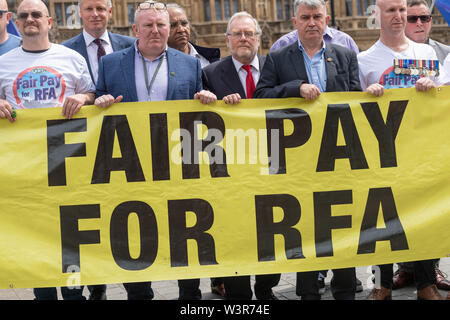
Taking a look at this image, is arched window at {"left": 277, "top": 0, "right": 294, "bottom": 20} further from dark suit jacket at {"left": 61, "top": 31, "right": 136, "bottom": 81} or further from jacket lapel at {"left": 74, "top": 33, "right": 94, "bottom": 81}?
jacket lapel at {"left": 74, "top": 33, "right": 94, "bottom": 81}

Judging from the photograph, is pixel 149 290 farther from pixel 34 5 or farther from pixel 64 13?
pixel 64 13

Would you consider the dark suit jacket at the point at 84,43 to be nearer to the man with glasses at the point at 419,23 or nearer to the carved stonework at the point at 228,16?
Answer: the man with glasses at the point at 419,23

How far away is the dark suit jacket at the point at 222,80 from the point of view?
4.93 meters

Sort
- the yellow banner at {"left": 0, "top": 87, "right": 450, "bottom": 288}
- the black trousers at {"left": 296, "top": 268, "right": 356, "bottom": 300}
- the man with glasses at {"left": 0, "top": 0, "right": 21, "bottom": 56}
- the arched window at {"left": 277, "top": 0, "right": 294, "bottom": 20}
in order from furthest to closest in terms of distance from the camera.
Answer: the arched window at {"left": 277, "top": 0, "right": 294, "bottom": 20} < the man with glasses at {"left": 0, "top": 0, "right": 21, "bottom": 56} < the black trousers at {"left": 296, "top": 268, "right": 356, "bottom": 300} < the yellow banner at {"left": 0, "top": 87, "right": 450, "bottom": 288}

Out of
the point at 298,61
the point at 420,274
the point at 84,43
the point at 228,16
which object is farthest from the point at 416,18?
the point at 228,16

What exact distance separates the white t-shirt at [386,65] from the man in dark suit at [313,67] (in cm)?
18

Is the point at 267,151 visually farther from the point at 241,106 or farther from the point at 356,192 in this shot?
the point at 356,192

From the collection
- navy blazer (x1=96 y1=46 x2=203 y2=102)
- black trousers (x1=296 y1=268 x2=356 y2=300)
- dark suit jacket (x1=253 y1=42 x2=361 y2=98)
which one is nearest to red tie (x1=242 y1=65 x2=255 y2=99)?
dark suit jacket (x1=253 y1=42 x2=361 y2=98)

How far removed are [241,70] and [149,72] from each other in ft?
2.91

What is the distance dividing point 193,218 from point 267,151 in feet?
2.51

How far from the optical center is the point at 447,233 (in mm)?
4418

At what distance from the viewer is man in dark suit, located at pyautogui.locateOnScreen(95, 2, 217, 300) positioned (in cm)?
453

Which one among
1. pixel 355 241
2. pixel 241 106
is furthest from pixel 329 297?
pixel 241 106

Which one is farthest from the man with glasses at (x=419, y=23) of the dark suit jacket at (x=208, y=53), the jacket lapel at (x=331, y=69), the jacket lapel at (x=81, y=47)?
the jacket lapel at (x=81, y=47)
